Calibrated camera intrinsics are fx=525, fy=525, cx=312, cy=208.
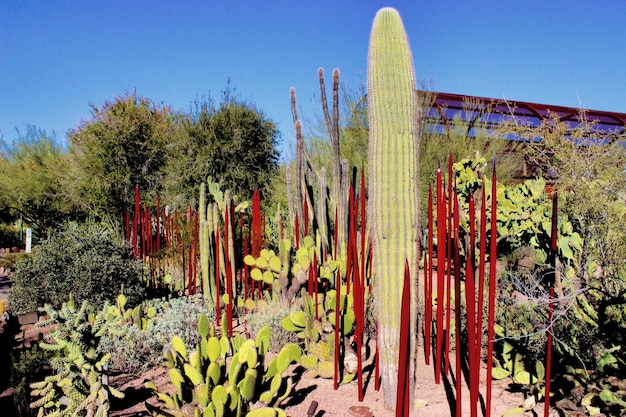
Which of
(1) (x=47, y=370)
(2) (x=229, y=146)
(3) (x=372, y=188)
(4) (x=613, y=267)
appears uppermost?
(2) (x=229, y=146)

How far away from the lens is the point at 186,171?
11867 mm

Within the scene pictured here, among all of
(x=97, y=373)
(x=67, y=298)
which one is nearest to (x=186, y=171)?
(x=67, y=298)

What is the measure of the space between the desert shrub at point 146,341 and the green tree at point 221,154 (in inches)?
299

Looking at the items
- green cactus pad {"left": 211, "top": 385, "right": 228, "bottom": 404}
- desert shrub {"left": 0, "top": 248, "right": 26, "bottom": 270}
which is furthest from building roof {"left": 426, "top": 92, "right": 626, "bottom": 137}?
green cactus pad {"left": 211, "top": 385, "right": 228, "bottom": 404}

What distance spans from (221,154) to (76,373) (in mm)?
9678

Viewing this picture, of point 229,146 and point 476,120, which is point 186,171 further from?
point 476,120

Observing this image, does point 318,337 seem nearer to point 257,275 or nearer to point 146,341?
point 257,275

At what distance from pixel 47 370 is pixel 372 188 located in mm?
2528

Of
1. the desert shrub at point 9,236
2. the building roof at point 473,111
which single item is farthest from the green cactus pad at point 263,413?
the desert shrub at point 9,236

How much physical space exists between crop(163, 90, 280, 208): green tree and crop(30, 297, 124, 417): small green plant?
9095 mm

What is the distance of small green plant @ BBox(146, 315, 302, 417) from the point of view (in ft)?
8.03

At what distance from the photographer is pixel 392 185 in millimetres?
2668

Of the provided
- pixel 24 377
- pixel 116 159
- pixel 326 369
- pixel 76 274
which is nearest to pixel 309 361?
pixel 326 369

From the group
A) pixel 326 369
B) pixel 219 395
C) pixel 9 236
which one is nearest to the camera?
pixel 219 395
